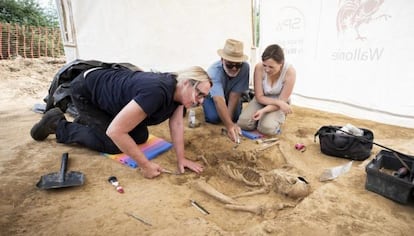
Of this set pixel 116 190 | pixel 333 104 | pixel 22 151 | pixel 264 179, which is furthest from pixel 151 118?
pixel 333 104

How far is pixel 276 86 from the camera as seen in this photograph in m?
2.82

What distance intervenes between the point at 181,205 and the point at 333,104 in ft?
9.96

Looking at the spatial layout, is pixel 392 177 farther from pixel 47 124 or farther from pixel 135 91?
pixel 47 124

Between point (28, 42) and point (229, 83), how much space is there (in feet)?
26.7

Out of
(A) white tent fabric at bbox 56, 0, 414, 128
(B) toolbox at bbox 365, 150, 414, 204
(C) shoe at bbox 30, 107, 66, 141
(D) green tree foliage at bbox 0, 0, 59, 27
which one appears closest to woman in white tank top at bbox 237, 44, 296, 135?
(B) toolbox at bbox 365, 150, 414, 204

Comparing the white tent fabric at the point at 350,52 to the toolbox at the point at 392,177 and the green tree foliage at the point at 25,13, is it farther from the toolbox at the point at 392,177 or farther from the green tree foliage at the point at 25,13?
the green tree foliage at the point at 25,13

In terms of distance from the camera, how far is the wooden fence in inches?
290

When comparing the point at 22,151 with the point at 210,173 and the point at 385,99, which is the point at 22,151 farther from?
the point at 385,99

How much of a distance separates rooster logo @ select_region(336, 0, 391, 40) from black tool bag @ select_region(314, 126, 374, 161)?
172 cm

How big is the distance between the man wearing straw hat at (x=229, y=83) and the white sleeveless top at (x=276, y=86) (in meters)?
0.21

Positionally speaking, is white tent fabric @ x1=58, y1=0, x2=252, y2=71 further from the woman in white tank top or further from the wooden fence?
the wooden fence

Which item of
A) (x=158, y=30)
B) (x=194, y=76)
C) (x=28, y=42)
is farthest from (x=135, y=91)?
(x=28, y=42)

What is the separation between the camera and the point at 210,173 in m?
2.16

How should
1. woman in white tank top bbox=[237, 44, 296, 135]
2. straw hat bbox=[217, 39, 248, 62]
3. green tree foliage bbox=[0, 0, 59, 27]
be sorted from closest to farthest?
straw hat bbox=[217, 39, 248, 62]
woman in white tank top bbox=[237, 44, 296, 135]
green tree foliage bbox=[0, 0, 59, 27]
